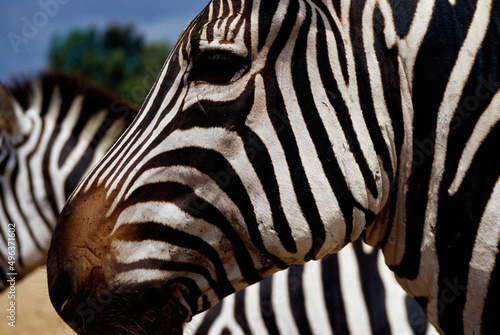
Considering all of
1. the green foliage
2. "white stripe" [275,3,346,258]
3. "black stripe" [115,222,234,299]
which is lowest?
"black stripe" [115,222,234,299]

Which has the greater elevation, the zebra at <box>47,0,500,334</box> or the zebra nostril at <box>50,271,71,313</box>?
the zebra at <box>47,0,500,334</box>

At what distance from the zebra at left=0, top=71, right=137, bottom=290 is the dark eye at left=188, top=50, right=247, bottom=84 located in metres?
2.94

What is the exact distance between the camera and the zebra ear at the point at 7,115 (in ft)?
13.5

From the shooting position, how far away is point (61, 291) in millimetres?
1668

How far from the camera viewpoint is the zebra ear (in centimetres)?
412

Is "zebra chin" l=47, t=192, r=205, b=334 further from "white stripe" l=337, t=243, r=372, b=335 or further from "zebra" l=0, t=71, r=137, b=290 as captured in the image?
"zebra" l=0, t=71, r=137, b=290

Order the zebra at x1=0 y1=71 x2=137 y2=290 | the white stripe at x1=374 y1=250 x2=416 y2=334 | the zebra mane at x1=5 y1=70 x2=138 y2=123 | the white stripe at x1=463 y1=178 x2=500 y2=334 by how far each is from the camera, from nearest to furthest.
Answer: the white stripe at x1=463 y1=178 x2=500 y2=334 → the white stripe at x1=374 y1=250 x2=416 y2=334 → the zebra at x1=0 y1=71 x2=137 y2=290 → the zebra mane at x1=5 y1=70 x2=138 y2=123

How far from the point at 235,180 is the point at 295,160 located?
0.22m

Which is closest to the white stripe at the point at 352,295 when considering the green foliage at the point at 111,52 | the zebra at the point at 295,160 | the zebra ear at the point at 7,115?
the zebra at the point at 295,160

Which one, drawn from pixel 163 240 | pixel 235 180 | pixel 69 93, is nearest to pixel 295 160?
pixel 235 180

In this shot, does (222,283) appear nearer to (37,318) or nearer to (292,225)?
(292,225)

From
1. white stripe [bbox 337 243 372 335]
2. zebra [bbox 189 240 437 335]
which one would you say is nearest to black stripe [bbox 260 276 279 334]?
zebra [bbox 189 240 437 335]

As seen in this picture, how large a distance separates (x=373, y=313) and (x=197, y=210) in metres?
2.24

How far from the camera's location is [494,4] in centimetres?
164
